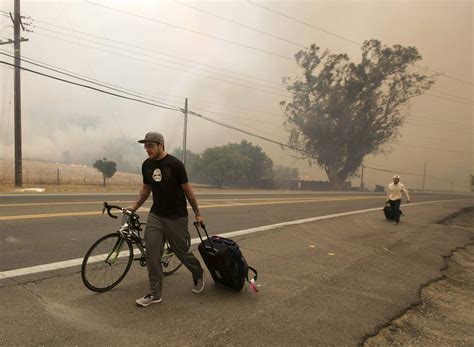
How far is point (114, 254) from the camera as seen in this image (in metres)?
4.76

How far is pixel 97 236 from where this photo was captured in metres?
7.62

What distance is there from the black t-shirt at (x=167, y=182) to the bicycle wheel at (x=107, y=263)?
0.71 m

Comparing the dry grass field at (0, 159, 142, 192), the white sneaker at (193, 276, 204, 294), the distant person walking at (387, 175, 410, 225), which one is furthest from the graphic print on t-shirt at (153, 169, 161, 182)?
the dry grass field at (0, 159, 142, 192)

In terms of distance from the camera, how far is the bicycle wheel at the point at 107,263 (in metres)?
4.55

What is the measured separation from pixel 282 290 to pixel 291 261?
1.65 meters

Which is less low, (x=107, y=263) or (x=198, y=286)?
(x=107, y=263)

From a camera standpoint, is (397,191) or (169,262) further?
(397,191)

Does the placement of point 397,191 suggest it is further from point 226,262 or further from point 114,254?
point 114,254

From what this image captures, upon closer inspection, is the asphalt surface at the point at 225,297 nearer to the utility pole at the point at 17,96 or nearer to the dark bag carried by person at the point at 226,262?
the dark bag carried by person at the point at 226,262

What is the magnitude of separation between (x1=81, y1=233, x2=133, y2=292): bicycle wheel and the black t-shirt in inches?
27.9

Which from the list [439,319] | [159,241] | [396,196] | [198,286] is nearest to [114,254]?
[159,241]

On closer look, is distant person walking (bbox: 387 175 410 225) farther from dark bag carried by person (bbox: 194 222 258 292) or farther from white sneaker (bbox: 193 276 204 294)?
white sneaker (bbox: 193 276 204 294)

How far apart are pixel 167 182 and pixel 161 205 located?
300 mm

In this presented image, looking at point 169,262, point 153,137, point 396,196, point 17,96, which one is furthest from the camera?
point 17,96
